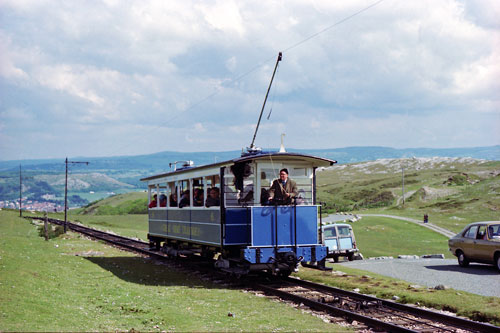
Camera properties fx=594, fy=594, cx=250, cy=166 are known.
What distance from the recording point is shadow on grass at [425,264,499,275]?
68.5 ft

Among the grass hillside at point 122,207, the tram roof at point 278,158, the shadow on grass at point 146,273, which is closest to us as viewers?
the tram roof at point 278,158

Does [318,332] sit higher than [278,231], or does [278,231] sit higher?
[278,231]

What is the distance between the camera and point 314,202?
18.5m

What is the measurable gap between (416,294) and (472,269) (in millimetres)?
7703

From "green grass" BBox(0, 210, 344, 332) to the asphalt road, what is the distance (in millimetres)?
6086

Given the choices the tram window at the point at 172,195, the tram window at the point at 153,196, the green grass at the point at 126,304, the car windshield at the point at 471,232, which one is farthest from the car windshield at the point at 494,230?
the tram window at the point at 153,196

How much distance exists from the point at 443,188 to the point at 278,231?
91.9m

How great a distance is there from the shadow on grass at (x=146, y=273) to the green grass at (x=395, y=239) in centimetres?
1417

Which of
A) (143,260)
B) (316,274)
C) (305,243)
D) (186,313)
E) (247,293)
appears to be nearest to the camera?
(186,313)

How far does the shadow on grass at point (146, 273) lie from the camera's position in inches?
731

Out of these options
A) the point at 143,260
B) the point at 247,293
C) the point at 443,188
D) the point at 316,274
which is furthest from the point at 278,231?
the point at 443,188

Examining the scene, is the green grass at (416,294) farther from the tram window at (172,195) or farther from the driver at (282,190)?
the tram window at (172,195)

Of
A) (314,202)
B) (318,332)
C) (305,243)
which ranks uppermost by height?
(314,202)

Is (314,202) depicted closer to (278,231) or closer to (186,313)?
(278,231)
